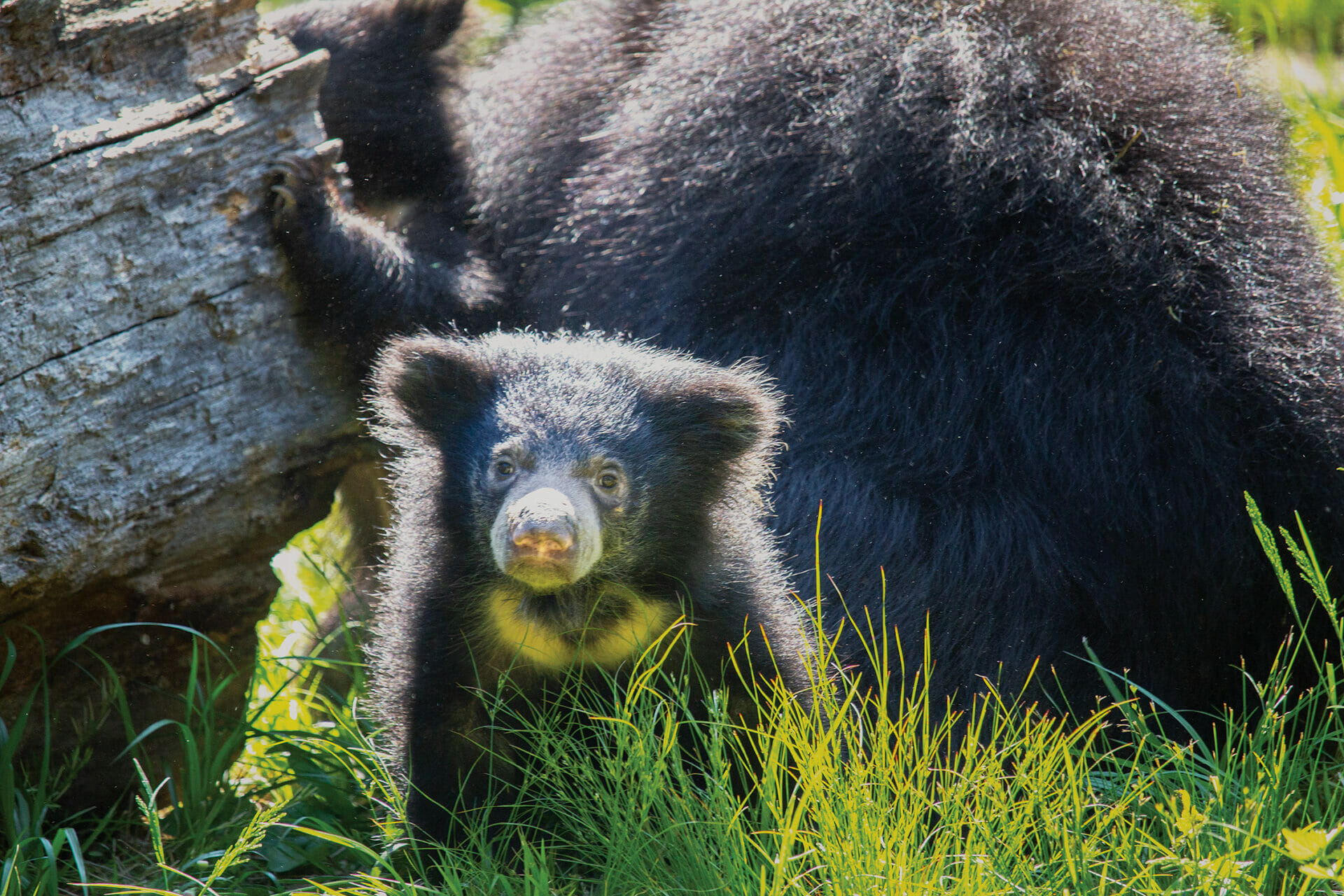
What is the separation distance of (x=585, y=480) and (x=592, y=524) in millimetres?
123

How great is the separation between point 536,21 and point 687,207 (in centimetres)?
178

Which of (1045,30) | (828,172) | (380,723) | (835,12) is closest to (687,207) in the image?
(828,172)

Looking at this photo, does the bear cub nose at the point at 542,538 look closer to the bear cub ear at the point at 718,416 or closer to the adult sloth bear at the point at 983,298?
the bear cub ear at the point at 718,416

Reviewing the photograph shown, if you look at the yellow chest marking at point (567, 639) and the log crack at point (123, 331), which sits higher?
the log crack at point (123, 331)

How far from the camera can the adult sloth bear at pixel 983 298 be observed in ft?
10.1

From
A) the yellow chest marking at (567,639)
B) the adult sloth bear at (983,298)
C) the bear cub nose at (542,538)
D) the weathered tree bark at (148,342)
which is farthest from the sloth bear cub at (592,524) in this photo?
the weathered tree bark at (148,342)

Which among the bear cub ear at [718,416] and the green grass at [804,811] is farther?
the bear cub ear at [718,416]

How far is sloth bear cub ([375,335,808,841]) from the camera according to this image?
2.58m

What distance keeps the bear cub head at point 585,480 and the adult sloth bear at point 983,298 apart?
38cm

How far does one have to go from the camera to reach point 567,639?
2.65 m

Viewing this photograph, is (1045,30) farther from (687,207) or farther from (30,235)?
(30,235)

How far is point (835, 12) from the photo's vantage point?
3646 mm

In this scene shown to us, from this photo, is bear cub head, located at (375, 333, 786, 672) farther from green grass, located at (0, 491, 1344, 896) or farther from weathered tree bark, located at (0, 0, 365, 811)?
weathered tree bark, located at (0, 0, 365, 811)

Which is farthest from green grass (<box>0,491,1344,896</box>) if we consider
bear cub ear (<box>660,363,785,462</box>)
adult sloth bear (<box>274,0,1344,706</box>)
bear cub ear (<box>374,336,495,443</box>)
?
bear cub ear (<box>374,336,495,443</box>)
